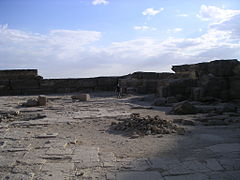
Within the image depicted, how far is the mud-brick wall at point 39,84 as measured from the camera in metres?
19.8

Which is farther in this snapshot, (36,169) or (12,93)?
(12,93)

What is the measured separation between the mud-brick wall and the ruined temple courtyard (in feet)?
41.2

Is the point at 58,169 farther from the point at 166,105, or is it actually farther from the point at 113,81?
the point at 113,81

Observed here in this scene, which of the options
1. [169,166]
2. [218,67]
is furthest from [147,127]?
[218,67]

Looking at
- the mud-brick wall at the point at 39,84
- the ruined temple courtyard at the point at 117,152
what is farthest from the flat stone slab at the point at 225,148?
the mud-brick wall at the point at 39,84

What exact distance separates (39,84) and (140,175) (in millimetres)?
17484

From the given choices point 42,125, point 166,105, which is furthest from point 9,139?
point 166,105

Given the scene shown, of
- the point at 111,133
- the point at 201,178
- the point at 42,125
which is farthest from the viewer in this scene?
the point at 42,125

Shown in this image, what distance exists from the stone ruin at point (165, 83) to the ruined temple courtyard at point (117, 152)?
196 inches

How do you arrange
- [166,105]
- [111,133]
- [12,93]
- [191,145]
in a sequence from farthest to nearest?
1. [12,93]
2. [166,105]
3. [111,133]
4. [191,145]

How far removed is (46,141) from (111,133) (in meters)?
1.64

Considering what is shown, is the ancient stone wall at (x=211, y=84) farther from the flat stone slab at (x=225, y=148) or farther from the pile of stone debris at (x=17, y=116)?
the flat stone slab at (x=225, y=148)

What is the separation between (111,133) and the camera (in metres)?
6.77

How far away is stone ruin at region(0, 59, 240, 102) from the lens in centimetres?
1266
